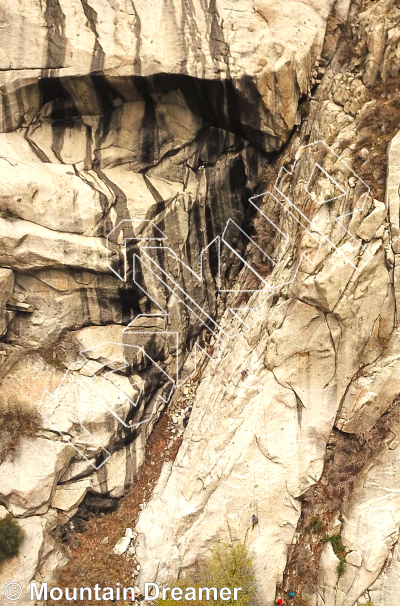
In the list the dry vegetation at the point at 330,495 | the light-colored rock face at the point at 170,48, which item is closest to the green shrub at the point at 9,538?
the dry vegetation at the point at 330,495

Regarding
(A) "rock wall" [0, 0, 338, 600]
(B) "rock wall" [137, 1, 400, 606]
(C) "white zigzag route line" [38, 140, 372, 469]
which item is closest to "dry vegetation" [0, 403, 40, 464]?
(A) "rock wall" [0, 0, 338, 600]

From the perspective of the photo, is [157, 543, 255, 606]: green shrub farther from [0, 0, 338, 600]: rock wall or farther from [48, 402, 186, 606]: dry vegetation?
[0, 0, 338, 600]: rock wall

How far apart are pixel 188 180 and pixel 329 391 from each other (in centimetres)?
620

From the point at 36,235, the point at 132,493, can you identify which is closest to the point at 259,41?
the point at 36,235

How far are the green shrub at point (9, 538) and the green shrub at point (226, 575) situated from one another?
3.45m

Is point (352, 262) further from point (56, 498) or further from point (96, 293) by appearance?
point (56, 498)

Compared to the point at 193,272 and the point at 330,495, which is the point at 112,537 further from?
the point at 193,272

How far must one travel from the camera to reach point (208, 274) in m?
13.5

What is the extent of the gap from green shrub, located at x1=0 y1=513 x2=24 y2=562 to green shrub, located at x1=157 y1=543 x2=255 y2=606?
3.45 metres

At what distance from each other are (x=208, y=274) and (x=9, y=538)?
7.82 metres

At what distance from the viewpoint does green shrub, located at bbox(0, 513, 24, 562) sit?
448 inches

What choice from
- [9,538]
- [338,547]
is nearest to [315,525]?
[338,547]

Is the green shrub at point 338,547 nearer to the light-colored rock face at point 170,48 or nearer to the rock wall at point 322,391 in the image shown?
the rock wall at point 322,391

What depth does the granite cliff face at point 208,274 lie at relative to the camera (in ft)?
35.6
